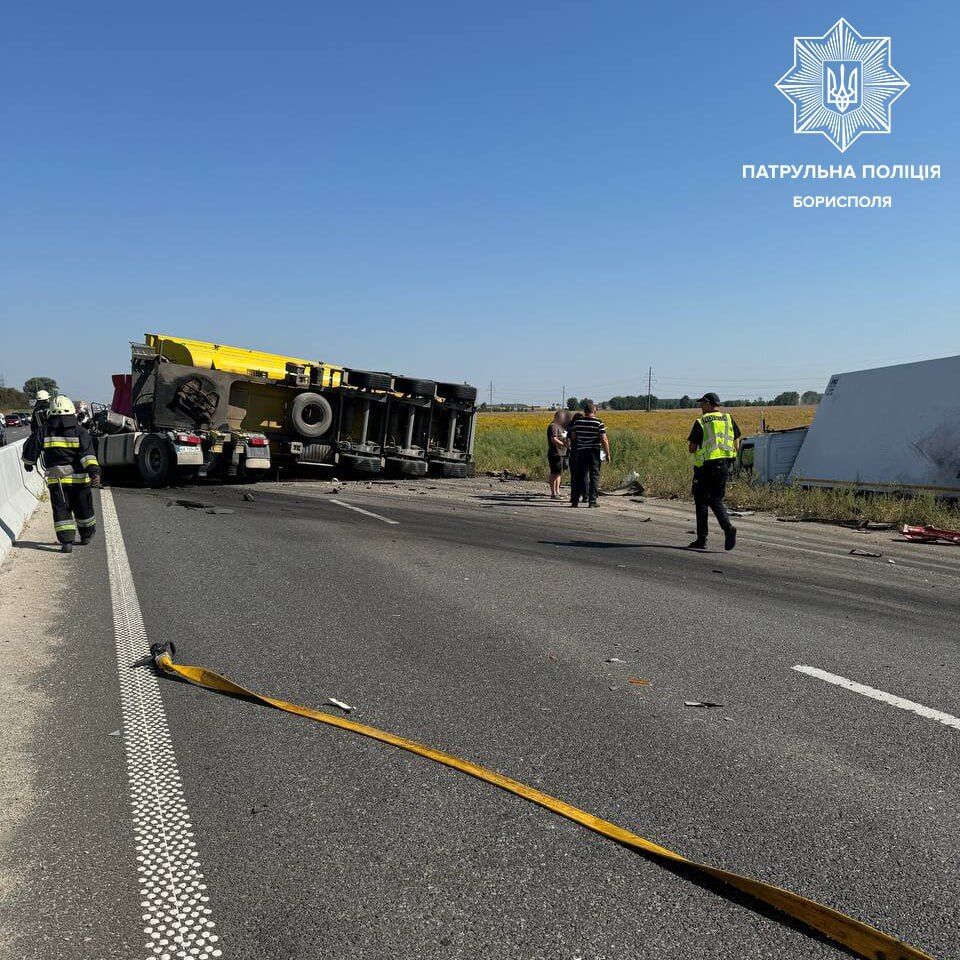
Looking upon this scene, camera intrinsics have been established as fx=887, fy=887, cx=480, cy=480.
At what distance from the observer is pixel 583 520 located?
1354 centimetres

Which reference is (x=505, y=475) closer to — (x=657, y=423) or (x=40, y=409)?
(x=40, y=409)

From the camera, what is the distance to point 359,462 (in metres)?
19.8

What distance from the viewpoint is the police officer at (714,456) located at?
34.0ft

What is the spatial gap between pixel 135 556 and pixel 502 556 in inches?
148

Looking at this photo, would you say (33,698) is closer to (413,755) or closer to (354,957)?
(413,755)

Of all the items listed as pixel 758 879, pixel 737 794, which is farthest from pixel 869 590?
pixel 758 879

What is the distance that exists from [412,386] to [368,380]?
3.67ft

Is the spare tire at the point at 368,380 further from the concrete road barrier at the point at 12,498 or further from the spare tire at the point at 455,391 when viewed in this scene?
the concrete road barrier at the point at 12,498

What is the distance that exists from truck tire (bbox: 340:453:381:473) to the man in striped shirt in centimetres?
583

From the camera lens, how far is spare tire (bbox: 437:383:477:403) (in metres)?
21.1

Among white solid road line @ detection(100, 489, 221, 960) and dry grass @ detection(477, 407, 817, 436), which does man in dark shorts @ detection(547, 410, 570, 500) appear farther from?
dry grass @ detection(477, 407, 817, 436)

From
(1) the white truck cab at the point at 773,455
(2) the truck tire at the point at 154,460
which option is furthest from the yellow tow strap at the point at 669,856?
(1) the white truck cab at the point at 773,455

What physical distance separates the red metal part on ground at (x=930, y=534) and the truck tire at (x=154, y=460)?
1259cm

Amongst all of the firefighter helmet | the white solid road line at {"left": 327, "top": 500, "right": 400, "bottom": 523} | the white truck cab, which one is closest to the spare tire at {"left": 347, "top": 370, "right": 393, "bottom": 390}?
the white solid road line at {"left": 327, "top": 500, "right": 400, "bottom": 523}
